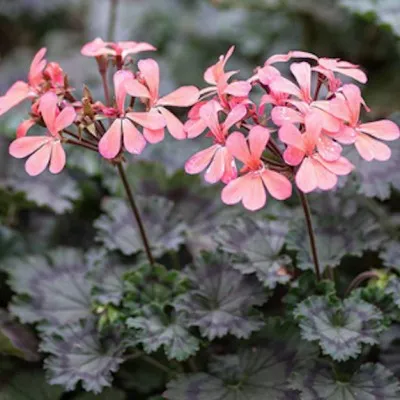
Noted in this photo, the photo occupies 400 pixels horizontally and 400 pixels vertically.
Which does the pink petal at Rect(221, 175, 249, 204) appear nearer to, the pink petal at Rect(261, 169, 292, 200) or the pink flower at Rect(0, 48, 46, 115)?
the pink petal at Rect(261, 169, 292, 200)

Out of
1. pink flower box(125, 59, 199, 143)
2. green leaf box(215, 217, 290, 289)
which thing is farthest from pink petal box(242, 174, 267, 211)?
green leaf box(215, 217, 290, 289)

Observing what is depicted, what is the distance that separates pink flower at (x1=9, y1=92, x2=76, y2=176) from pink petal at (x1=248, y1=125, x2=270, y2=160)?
1.06ft

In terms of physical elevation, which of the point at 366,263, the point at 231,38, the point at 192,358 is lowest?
the point at 192,358

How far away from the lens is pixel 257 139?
1.18m

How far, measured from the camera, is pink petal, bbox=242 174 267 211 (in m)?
1.16

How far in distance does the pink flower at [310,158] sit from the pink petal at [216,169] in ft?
0.38

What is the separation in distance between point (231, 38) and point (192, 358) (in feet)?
5.40

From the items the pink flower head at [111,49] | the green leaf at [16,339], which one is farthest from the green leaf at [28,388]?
the pink flower head at [111,49]

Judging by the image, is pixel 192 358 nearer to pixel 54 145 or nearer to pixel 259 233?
pixel 259 233

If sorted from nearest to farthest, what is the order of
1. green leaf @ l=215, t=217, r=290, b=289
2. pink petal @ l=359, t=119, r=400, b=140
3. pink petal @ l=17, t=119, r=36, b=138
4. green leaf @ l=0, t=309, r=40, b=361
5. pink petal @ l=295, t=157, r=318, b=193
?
1. pink petal @ l=295, t=157, r=318, b=193
2. pink petal @ l=359, t=119, r=400, b=140
3. pink petal @ l=17, t=119, r=36, b=138
4. green leaf @ l=215, t=217, r=290, b=289
5. green leaf @ l=0, t=309, r=40, b=361

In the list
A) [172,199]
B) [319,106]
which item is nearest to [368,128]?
[319,106]

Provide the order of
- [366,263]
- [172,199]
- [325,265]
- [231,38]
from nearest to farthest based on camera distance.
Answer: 1. [325,265]
2. [366,263]
3. [172,199]
4. [231,38]

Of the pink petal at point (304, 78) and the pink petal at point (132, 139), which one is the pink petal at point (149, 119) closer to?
the pink petal at point (132, 139)

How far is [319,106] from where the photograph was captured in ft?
3.96
